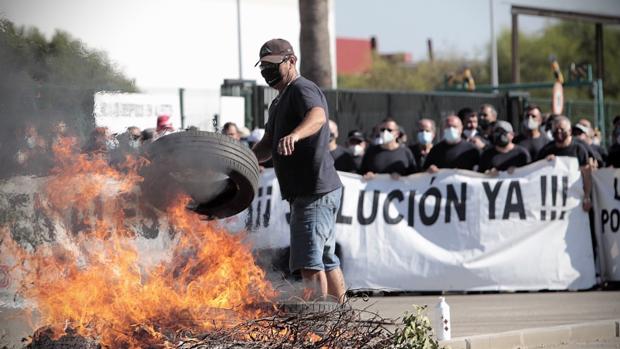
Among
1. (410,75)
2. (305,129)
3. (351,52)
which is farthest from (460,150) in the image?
(351,52)

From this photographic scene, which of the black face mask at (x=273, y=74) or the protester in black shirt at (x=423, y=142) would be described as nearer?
the black face mask at (x=273, y=74)

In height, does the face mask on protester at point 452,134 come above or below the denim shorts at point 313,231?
above

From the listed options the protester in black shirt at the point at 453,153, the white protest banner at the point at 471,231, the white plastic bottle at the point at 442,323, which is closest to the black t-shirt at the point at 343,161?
the white protest banner at the point at 471,231

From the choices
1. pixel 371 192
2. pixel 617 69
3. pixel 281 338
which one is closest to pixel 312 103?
pixel 281 338

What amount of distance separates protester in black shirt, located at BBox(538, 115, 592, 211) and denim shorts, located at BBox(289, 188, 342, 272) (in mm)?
5849

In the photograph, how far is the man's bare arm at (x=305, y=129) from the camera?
22.5ft

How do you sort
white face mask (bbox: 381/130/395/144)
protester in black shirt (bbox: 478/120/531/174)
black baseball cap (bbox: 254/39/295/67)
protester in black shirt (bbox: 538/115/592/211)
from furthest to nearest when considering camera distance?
1. white face mask (bbox: 381/130/395/144)
2. protester in black shirt (bbox: 478/120/531/174)
3. protester in black shirt (bbox: 538/115/592/211)
4. black baseball cap (bbox: 254/39/295/67)

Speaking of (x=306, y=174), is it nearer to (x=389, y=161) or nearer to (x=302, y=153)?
(x=302, y=153)

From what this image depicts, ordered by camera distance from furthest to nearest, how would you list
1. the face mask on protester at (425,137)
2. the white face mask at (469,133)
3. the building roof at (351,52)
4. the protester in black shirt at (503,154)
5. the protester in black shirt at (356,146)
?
the building roof at (351,52) < the white face mask at (469,133) < the protester in black shirt at (356,146) < the face mask on protester at (425,137) < the protester in black shirt at (503,154)

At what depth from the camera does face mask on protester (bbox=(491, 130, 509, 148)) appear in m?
13.0

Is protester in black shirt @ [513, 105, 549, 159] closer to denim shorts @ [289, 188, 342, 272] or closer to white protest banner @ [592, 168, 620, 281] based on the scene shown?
white protest banner @ [592, 168, 620, 281]

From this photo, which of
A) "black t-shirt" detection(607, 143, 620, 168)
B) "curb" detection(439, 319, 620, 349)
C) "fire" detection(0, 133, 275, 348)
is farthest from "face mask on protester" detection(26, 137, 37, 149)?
"black t-shirt" detection(607, 143, 620, 168)

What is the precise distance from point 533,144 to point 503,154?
107 centimetres

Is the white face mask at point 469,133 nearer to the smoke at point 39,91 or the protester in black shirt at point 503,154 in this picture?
the protester in black shirt at point 503,154
